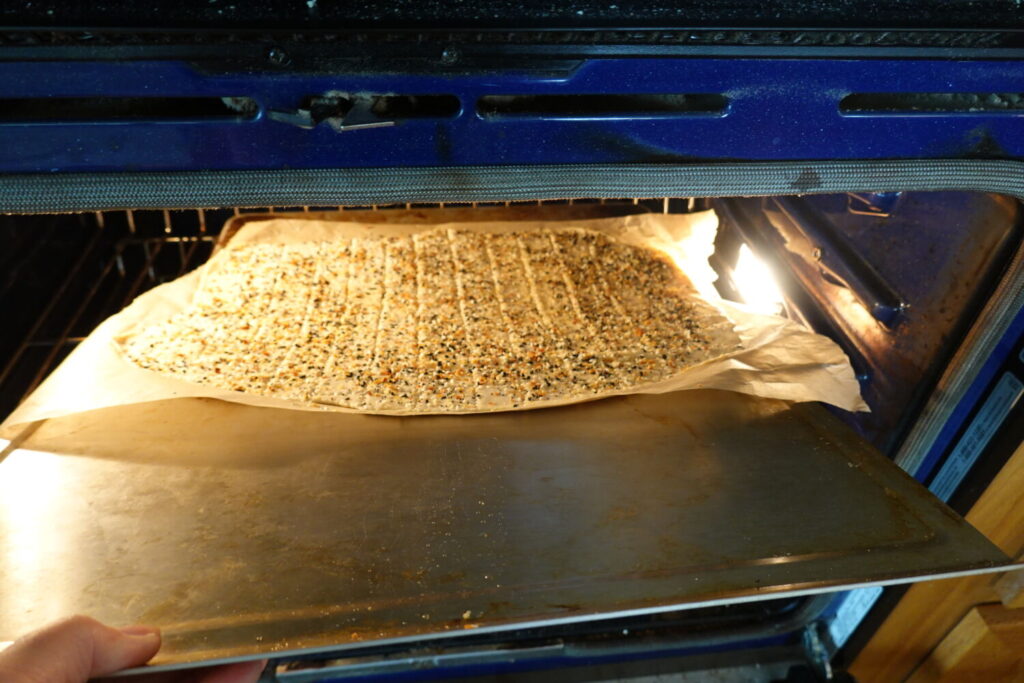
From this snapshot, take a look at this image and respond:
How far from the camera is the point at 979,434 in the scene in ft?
4.27

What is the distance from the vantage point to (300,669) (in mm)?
1539

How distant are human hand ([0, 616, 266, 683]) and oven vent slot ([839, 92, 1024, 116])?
1160 millimetres

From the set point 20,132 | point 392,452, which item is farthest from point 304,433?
point 20,132

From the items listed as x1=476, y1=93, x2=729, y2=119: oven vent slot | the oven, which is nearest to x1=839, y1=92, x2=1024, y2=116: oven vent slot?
the oven

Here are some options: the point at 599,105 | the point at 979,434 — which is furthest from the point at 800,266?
the point at 599,105

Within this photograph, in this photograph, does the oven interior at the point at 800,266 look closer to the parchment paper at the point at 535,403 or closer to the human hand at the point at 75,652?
the parchment paper at the point at 535,403

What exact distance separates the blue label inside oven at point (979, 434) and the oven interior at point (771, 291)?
0.31ft

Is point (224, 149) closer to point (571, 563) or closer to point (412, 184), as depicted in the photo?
point (412, 184)

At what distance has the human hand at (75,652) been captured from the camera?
0.75m

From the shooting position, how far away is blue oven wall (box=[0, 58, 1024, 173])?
30.7 inches

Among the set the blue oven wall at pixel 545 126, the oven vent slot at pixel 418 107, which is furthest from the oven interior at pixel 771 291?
the oven vent slot at pixel 418 107

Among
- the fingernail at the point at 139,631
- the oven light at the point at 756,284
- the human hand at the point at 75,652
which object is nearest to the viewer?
the human hand at the point at 75,652

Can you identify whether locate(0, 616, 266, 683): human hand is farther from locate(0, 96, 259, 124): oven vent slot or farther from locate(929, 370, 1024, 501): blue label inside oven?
locate(929, 370, 1024, 501): blue label inside oven

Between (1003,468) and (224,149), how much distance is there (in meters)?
1.43
